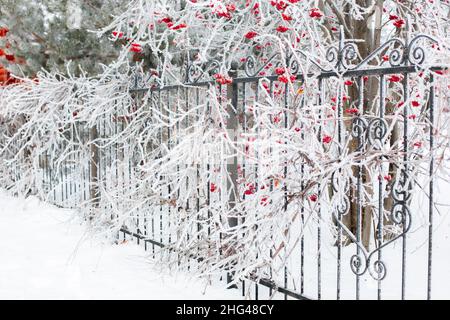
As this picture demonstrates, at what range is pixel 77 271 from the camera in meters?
5.22

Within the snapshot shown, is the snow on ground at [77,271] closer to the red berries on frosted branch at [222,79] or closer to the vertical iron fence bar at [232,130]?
the vertical iron fence bar at [232,130]

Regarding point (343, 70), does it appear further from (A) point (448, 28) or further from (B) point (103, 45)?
(B) point (103, 45)

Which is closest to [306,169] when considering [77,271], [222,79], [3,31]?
[222,79]

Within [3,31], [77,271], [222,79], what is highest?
[3,31]

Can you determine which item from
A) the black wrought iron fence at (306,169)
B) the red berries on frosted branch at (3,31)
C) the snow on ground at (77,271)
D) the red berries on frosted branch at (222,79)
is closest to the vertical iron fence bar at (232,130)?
the black wrought iron fence at (306,169)

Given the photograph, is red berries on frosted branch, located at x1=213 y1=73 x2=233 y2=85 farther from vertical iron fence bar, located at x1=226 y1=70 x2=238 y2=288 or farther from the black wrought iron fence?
vertical iron fence bar, located at x1=226 y1=70 x2=238 y2=288

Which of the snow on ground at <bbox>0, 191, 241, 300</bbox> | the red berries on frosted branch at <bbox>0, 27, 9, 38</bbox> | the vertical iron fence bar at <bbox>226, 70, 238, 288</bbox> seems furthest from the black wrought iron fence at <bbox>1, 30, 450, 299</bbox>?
the red berries on frosted branch at <bbox>0, 27, 9, 38</bbox>

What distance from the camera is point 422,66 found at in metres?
2.93

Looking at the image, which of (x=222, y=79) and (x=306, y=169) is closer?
(x=306, y=169)

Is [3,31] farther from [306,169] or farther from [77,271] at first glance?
[306,169]

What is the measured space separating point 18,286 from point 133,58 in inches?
154

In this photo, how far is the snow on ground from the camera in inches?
180

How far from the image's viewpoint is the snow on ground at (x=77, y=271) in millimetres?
4582
